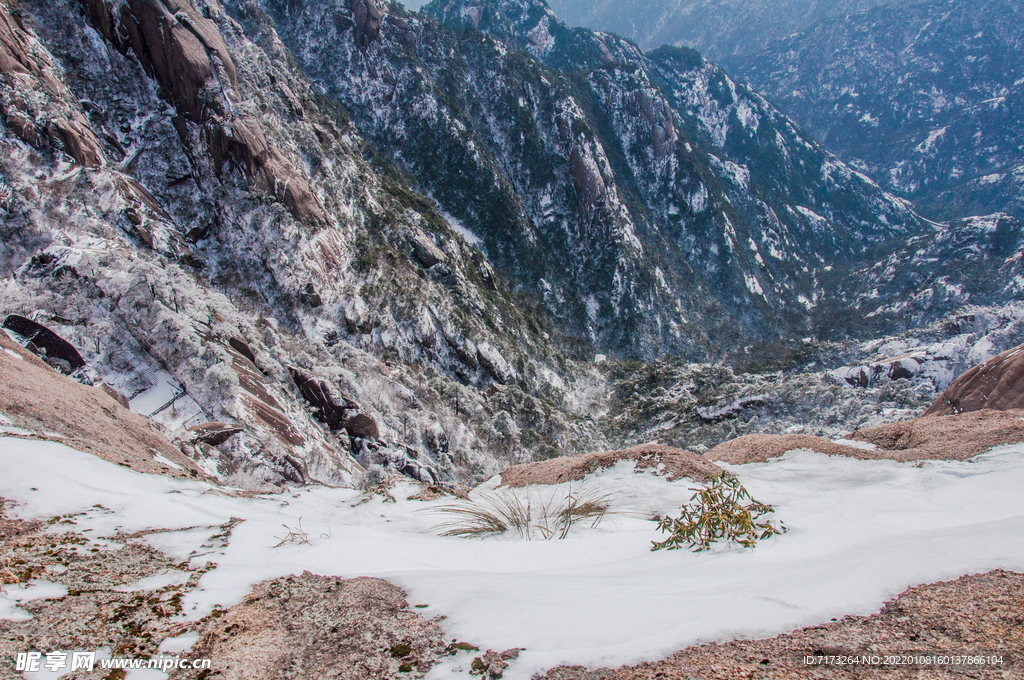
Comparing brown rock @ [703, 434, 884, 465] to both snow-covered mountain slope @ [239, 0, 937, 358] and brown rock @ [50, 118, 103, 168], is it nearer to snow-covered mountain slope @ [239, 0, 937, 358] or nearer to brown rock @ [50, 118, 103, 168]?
brown rock @ [50, 118, 103, 168]

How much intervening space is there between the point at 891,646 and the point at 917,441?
5040 millimetres

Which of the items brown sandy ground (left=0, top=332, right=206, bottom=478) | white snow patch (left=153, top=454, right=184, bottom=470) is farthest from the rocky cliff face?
white snow patch (left=153, top=454, right=184, bottom=470)

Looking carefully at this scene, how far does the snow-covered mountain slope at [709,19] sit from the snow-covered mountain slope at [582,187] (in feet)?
367

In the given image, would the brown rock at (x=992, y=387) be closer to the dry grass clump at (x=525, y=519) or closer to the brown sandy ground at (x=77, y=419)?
the dry grass clump at (x=525, y=519)

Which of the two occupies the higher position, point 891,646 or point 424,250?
point 424,250

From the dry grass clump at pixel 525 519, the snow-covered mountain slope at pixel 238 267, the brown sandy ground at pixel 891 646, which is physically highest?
the snow-covered mountain slope at pixel 238 267

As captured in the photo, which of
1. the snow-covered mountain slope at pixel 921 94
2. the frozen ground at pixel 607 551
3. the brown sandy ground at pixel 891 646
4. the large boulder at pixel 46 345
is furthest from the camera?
the snow-covered mountain slope at pixel 921 94

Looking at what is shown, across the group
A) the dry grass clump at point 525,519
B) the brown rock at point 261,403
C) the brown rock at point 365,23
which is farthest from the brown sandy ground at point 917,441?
the brown rock at point 365,23

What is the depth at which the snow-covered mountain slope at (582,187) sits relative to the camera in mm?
36688

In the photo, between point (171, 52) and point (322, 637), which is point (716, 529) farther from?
point (171, 52)

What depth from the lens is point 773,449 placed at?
17.8 ft

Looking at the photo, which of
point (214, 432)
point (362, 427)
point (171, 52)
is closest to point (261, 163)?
point (171, 52)

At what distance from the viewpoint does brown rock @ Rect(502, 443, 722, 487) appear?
4.66 m

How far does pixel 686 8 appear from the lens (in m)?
164
